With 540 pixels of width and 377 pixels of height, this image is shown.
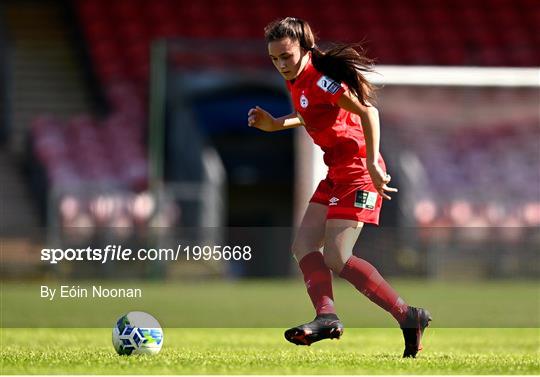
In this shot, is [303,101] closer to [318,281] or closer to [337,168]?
[337,168]

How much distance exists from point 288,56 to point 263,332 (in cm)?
351

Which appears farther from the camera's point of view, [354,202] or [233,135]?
[233,135]

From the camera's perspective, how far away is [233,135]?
61.9 feet

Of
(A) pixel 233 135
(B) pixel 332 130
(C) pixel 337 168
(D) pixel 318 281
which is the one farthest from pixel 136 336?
(A) pixel 233 135

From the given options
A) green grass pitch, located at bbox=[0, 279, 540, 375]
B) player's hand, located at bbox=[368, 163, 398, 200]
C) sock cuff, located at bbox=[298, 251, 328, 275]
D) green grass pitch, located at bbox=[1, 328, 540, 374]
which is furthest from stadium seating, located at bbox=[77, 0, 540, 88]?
player's hand, located at bbox=[368, 163, 398, 200]

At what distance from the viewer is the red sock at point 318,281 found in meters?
5.26

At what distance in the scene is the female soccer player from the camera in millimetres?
5152

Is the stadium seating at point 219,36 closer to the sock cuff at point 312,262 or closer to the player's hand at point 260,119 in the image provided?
the player's hand at point 260,119

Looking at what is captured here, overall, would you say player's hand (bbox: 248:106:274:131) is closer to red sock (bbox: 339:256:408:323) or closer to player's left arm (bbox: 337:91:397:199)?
player's left arm (bbox: 337:91:397:199)

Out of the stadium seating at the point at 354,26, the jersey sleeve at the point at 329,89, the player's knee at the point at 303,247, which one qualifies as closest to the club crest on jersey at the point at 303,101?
the jersey sleeve at the point at 329,89

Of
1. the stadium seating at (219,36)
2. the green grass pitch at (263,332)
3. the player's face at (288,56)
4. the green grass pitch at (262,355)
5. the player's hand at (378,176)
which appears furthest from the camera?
the stadium seating at (219,36)

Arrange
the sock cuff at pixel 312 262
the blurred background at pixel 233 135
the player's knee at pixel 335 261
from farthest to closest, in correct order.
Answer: the blurred background at pixel 233 135
the sock cuff at pixel 312 262
the player's knee at pixel 335 261

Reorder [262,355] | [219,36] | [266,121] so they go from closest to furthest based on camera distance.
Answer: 1. [262,355]
2. [266,121]
3. [219,36]

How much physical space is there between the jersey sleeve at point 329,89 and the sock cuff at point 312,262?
72 centimetres
